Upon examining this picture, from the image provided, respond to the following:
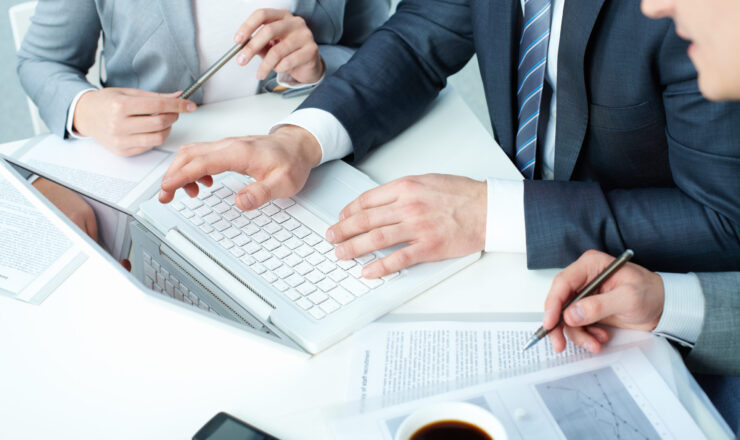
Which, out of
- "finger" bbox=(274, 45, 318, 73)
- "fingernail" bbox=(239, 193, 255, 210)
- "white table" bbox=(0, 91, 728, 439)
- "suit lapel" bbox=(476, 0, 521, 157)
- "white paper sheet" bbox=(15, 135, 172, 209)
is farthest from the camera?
"finger" bbox=(274, 45, 318, 73)

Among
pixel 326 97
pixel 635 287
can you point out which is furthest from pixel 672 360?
pixel 326 97

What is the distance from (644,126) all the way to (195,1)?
2.66ft

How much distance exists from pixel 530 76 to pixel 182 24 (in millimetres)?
624

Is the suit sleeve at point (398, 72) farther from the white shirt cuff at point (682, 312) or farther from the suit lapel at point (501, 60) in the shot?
the white shirt cuff at point (682, 312)

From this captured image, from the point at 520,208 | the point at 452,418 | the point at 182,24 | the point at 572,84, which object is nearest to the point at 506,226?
the point at 520,208

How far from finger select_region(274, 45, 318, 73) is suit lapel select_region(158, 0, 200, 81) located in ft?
0.52

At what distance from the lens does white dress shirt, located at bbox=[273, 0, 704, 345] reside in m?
0.73

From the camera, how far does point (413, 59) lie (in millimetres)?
1155

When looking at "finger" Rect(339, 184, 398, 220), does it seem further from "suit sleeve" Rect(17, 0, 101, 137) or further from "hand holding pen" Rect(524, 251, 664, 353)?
"suit sleeve" Rect(17, 0, 101, 137)

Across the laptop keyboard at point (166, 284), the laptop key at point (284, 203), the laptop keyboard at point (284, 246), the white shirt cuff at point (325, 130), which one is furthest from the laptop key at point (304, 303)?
the white shirt cuff at point (325, 130)

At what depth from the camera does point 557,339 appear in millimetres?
686

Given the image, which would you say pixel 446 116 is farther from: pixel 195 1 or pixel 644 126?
pixel 195 1

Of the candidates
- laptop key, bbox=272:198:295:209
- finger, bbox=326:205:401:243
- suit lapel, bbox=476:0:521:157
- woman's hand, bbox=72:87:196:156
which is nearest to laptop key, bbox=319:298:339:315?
finger, bbox=326:205:401:243

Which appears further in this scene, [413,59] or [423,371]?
[413,59]
